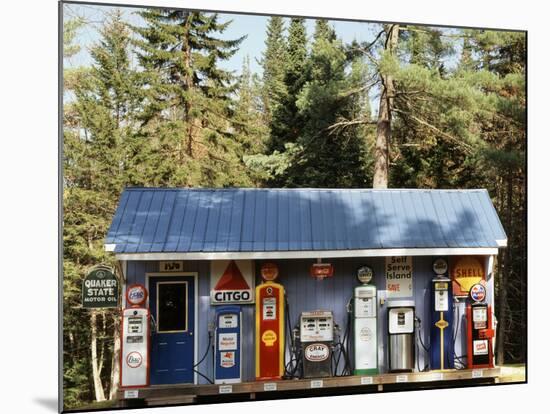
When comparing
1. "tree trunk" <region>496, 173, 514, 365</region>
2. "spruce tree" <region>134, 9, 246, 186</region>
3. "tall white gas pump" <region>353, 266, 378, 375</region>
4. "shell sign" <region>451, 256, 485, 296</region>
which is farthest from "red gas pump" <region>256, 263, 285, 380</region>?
"spruce tree" <region>134, 9, 246, 186</region>

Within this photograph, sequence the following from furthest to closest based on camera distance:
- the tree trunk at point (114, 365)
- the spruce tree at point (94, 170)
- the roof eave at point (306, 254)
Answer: the tree trunk at point (114, 365) < the spruce tree at point (94, 170) < the roof eave at point (306, 254)

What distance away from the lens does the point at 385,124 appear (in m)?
6.97

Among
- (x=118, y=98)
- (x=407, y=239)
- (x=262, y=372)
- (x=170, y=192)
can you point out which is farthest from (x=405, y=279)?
(x=118, y=98)

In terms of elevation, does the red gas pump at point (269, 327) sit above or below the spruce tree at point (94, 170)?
below

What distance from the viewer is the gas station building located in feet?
16.6

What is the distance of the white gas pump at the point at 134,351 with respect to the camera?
16.2 ft

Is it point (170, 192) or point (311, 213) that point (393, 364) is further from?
point (170, 192)

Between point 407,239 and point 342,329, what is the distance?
3.77ft

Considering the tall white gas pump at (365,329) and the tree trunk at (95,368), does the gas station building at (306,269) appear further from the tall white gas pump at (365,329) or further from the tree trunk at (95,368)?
the tree trunk at (95,368)

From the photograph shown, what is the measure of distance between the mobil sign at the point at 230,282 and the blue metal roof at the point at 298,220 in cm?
28

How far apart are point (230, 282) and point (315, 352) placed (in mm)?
1119

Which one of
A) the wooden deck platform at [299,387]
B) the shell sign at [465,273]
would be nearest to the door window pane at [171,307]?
the wooden deck platform at [299,387]

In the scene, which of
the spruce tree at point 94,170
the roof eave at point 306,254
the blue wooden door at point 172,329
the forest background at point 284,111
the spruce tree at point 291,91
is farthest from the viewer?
the spruce tree at point 291,91

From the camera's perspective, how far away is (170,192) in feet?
17.7
